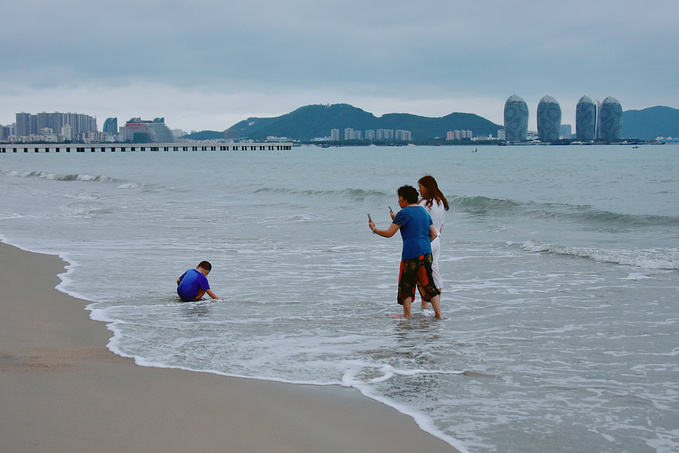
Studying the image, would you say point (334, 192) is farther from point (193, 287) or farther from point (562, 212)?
point (193, 287)

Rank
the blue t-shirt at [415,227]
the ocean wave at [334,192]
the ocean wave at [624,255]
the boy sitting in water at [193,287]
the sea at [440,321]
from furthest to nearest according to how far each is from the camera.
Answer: the ocean wave at [334,192]
the ocean wave at [624,255]
the boy sitting in water at [193,287]
the blue t-shirt at [415,227]
the sea at [440,321]

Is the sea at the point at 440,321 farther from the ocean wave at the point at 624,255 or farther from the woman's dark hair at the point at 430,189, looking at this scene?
the woman's dark hair at the point at 430,189

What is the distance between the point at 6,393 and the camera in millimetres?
4578

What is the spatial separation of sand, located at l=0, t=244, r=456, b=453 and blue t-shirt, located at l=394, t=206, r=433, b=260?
103 inches

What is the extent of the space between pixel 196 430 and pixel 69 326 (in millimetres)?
3307

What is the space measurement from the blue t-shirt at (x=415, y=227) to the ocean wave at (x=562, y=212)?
41.4 feet

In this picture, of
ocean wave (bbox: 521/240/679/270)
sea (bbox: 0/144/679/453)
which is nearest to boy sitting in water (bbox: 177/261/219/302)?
sea (bbox: 0/144/679/453)

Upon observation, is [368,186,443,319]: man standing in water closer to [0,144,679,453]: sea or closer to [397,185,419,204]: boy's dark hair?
[397,185,419,204]: boy's dark hair

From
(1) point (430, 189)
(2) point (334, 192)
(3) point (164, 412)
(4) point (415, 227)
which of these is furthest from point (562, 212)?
(3) point (164, 412)

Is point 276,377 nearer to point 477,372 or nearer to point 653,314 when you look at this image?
point 477,372

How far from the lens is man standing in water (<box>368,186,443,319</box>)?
7391 mm

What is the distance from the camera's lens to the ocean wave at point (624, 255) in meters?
11.3

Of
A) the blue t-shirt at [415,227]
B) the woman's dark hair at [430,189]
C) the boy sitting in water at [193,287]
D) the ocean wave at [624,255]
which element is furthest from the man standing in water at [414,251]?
the ocean wave at [624,255]

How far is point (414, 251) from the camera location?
292 inches
